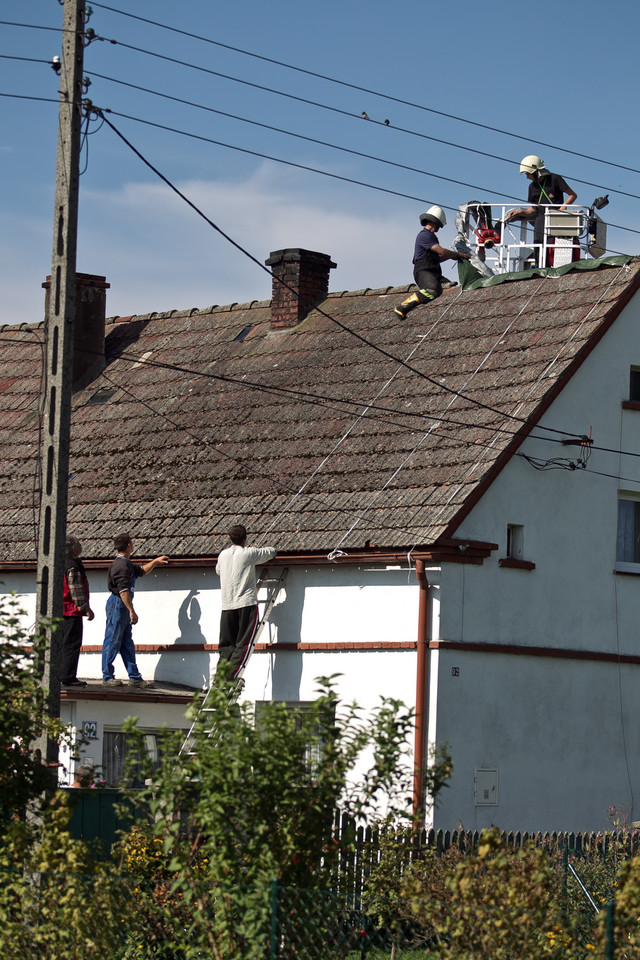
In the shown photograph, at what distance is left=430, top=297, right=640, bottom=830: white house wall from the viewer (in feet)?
57.2

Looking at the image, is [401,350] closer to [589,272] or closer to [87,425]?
[589,272]

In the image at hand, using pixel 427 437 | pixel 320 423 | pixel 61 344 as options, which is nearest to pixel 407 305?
pixel 320 423

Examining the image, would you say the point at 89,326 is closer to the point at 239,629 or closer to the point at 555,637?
the point at 239,629

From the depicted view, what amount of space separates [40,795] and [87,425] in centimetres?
1349

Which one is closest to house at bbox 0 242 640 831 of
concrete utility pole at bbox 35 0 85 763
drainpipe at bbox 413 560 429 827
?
drainpipe at bbox 413 560 429 827

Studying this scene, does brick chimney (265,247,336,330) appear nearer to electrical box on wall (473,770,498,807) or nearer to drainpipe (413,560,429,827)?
drainpipe (413,560,429,827)

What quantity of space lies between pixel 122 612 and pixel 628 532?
21.8 ft

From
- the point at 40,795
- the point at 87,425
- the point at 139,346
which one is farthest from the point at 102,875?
the point at 139,346

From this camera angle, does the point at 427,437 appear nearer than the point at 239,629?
No

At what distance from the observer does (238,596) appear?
18219mm

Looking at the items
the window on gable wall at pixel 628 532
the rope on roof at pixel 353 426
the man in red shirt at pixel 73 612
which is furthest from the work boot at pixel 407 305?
the man in red shirt at pixel 73 612

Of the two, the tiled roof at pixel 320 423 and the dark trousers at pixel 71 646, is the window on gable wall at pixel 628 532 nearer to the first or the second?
the tiled roof at pixel 320 423

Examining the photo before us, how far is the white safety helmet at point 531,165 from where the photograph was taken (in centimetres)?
2231

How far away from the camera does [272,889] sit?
898 cm
